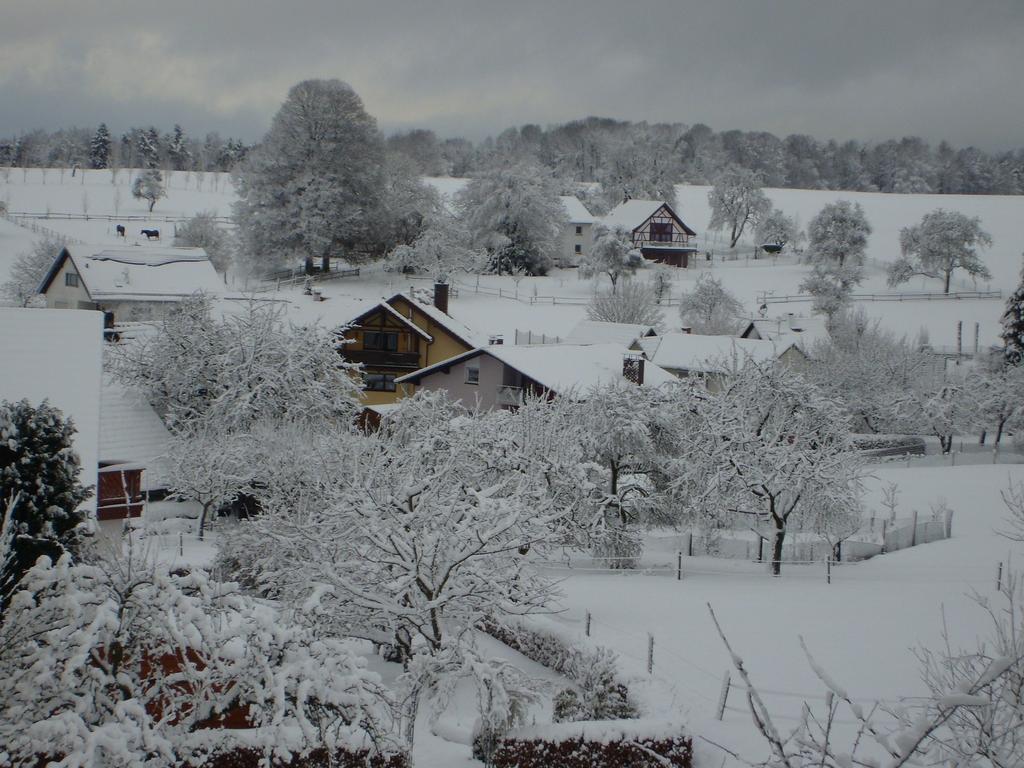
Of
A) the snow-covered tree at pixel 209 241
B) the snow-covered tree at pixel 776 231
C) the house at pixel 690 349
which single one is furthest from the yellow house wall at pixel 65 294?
the snow-covered tree at pixel 776 231

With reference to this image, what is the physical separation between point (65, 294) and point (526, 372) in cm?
2819

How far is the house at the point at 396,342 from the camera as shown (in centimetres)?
4453

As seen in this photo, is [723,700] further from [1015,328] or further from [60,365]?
[1015,328]

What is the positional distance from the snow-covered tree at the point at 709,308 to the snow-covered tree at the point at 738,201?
29585 mm

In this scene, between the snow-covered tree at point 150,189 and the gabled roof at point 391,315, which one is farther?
the snow-covered tree at point 150,189

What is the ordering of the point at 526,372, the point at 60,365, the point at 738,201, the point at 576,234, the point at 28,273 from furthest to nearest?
the point at 738,201, the point at 576,234, the point at 28,273, the point at 526,372, the point at 60,365

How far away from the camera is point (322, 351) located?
113ft

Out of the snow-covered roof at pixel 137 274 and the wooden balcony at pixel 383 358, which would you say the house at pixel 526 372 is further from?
the snow-covered roof at pixel 137 274

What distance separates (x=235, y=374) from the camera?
106 feet

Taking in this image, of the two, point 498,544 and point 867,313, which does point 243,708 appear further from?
point 867,313

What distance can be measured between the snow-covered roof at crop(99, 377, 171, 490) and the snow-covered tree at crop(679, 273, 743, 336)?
128 feet

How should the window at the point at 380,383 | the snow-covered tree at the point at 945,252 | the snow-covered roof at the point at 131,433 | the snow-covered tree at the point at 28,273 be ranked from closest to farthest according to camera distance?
the snow-covered roof at the point at 131,433 → the window at the point at 380,383 → the snow-covered tree at the point at 28,273 → the snow-covered tree at the point at 945,252

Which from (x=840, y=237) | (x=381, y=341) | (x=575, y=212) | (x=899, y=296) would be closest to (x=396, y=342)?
(x=381, y=341)

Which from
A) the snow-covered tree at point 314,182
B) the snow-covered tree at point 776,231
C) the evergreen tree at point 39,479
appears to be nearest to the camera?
the evergreen tree at point 39,479
